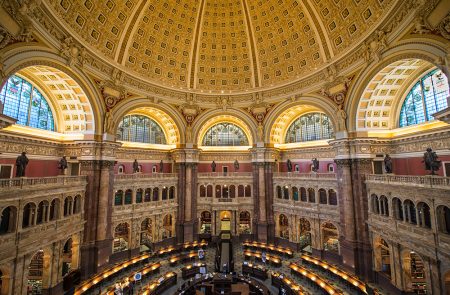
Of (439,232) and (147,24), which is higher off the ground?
(147,24)

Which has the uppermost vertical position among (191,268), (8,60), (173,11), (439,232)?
(173,11)

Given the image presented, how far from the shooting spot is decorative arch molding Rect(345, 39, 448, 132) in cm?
1383

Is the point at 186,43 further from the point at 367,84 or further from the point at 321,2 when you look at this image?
the point at 367,84

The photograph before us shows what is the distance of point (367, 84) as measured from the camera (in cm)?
2069

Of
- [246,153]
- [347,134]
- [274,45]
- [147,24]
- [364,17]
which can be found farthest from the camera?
[246,153]

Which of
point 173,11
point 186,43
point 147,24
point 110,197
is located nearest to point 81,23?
point 147,24

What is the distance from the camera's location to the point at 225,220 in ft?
111

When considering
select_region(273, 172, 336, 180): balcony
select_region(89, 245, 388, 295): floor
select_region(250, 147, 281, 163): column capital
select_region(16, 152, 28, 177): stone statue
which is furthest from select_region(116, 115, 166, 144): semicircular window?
select_region(273, 172, 336, 180): balcony

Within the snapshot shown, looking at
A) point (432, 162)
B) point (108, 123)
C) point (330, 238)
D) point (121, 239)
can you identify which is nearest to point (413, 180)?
point (432, 162)

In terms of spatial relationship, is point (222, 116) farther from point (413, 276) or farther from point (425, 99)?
point (413, 276)

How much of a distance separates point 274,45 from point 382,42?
44.5 ft

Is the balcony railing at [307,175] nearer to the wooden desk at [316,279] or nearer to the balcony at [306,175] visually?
the balcony at [306,175]

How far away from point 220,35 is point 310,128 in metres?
17.5

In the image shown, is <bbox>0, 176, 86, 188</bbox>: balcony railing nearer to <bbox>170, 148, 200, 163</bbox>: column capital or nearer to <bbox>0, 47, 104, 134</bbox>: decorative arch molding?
<bbox>0, 47, 104, 134</bbox>: decorative arch molding
